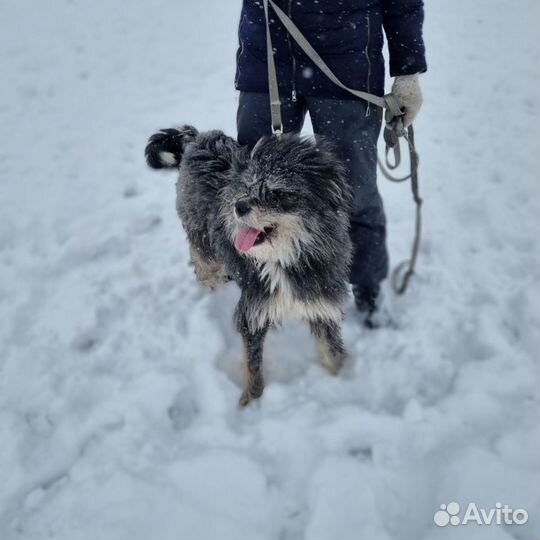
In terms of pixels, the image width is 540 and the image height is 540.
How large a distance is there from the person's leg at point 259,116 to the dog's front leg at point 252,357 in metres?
0.94

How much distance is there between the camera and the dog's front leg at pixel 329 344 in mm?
2227

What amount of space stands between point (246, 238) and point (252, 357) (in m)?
0.77

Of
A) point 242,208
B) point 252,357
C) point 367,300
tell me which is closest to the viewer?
point 242,208

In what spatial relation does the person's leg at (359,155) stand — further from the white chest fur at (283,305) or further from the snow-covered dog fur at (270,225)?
the white chest fur at (283,305)

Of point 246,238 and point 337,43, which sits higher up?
point 337,43

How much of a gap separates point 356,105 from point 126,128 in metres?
3.01

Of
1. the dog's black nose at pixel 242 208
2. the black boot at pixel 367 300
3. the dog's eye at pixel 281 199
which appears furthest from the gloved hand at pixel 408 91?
the black boot at pixel 367 300

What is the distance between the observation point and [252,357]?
87.7 inches

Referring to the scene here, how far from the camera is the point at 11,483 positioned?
1.98 metres

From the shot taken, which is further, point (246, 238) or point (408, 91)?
point (408, 91)

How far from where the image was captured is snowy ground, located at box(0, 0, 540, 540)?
189 cm

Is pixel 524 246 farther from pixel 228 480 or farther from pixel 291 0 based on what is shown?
pixel 228 480

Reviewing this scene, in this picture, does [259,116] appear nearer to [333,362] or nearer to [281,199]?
Answer: [281,199]

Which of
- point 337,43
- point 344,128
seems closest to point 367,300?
point 344,128
